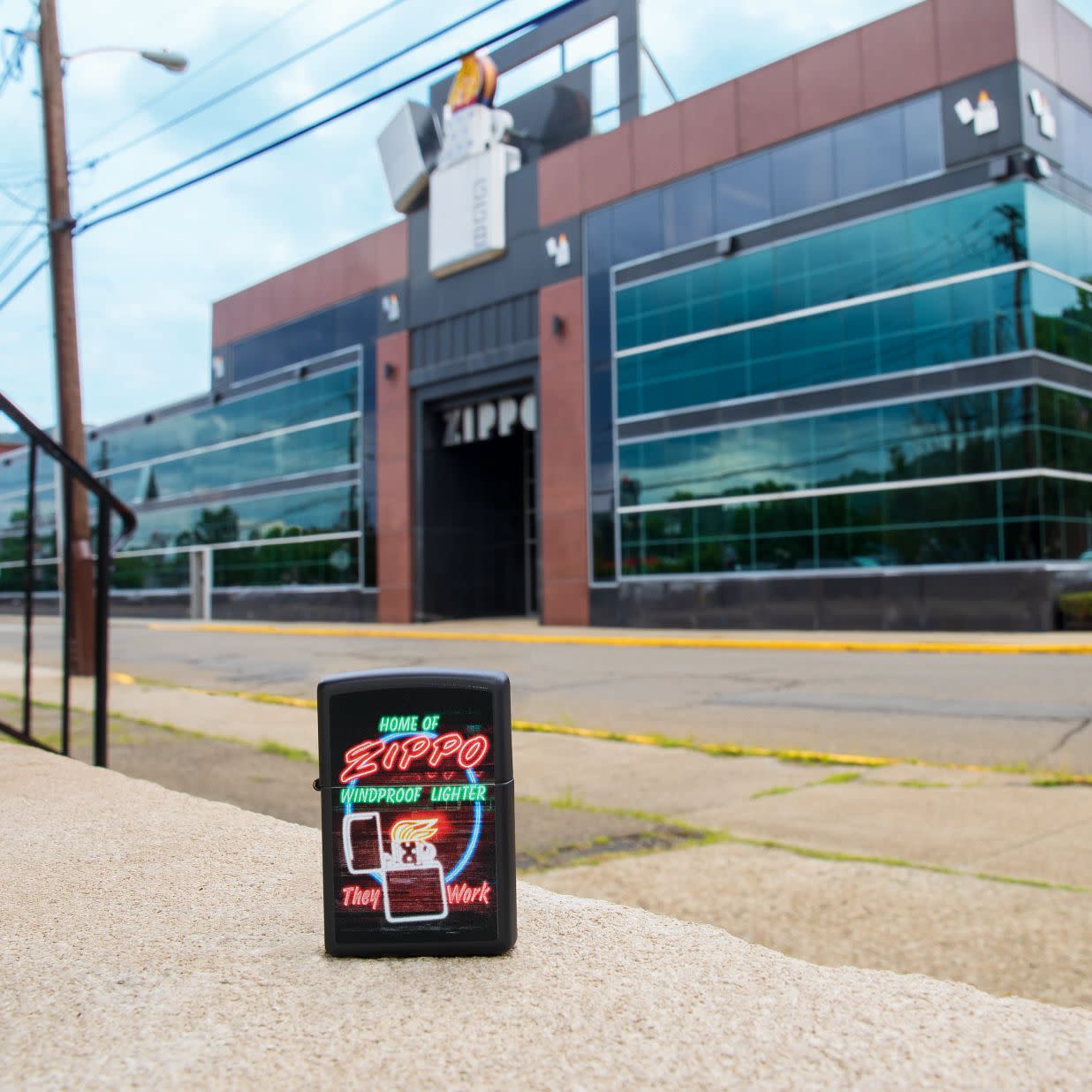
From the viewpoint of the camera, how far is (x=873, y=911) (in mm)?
4594

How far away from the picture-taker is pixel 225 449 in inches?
1756

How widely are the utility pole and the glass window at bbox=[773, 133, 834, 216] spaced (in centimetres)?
1630

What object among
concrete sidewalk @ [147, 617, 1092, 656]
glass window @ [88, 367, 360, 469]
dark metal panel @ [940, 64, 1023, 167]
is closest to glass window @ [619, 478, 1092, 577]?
concrete sidewalk @ [147, 617, 1092, 656]

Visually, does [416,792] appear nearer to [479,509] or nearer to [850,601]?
[850,601]

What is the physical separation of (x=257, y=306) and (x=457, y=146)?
12732 millimetres

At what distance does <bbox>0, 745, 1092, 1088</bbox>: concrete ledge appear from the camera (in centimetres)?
192

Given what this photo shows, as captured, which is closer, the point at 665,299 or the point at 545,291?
the point at 665,299

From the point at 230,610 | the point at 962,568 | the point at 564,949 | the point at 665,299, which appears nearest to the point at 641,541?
the point at 665,299

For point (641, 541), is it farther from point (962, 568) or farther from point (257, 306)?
point (257, 306)

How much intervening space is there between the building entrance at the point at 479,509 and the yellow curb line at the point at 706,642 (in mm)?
5689

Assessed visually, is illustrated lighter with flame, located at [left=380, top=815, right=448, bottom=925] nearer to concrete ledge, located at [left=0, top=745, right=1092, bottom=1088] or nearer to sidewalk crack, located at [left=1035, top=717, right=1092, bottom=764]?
concrete ledge, located at [left=0, top=745, right=1092, bottom=1088]

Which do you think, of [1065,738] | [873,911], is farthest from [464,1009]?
[1065,738]

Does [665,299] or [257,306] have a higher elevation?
[257,306]

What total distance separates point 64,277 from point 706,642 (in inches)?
519
